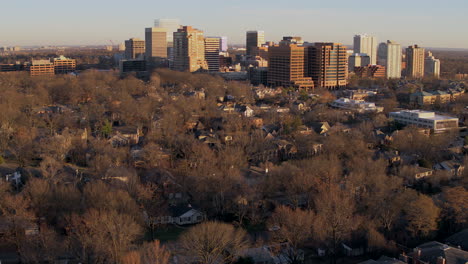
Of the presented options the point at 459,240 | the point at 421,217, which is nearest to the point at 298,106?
the point at 421,217

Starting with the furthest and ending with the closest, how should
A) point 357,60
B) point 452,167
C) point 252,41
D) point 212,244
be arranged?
point 252,41 < point 357,60 < point 452,167 < point 212,244

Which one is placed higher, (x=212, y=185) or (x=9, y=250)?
(x=212, y=185)

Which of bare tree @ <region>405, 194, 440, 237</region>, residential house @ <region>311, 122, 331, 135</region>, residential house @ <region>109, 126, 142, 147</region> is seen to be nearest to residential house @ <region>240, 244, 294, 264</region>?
bare tree @ <region>405, 194, 440, 237</region>

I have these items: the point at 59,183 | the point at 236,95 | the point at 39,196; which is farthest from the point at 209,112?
the point at 39,196

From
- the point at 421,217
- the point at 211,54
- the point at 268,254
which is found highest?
the point at 211,54

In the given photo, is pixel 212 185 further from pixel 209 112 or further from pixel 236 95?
pixel 236 95

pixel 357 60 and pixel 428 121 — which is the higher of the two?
pixel 357 60

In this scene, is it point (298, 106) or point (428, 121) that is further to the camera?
point (298, 106)

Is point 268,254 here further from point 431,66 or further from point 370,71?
point 431,66
